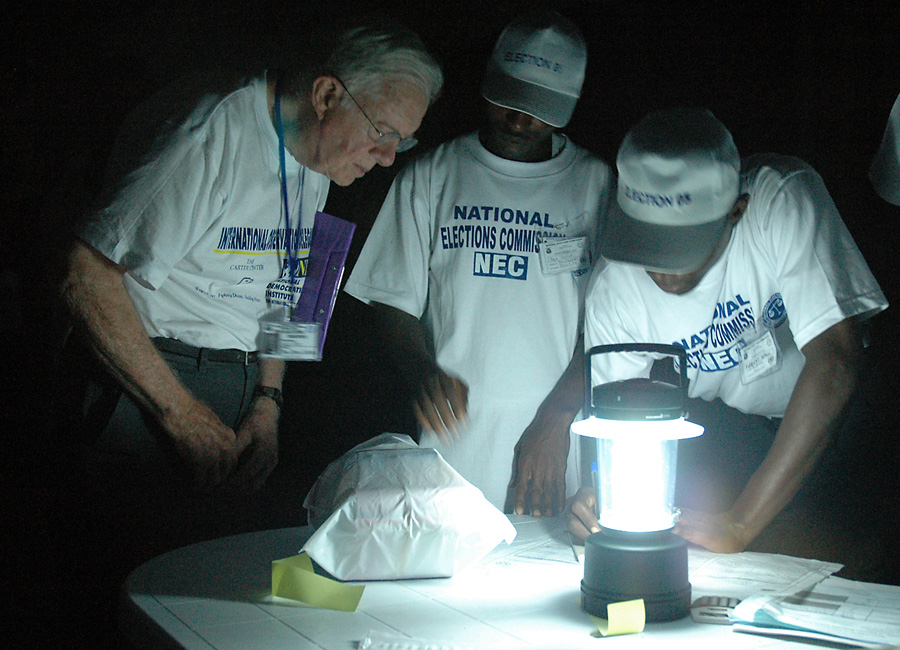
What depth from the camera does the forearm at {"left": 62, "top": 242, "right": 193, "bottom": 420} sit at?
1.53 metres

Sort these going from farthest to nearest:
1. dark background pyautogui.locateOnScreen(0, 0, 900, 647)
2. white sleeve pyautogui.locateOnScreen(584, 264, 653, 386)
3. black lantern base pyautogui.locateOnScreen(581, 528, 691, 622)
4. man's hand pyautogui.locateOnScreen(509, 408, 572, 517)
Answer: dark background pyautogui.locateOnScreen(0, 0, 900, 647) → man's hand pyautogui.locateOnScreen(509, 408, 572, 517) → white sleeve pyautogui.locateOnScreen(584, 264, 653, 386) → black lantern base pyautogui.locateOnScreen(581, 528, 691, 622)

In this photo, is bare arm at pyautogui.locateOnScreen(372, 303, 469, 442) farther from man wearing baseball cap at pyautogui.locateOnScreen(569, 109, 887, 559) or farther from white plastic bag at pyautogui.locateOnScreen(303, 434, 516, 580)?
white plastic bag at pyautogui.locateOnScreen(303, 434, 516, 580)

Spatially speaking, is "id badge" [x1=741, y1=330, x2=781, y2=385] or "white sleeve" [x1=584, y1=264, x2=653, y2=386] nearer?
"id badge" [x1=741, y1=330, x2=781, y2=385]

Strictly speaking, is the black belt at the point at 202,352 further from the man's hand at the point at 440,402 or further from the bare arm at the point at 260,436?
the man's hand at the point at 440,402

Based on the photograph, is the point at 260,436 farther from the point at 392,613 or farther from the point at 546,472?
the point at 392,613

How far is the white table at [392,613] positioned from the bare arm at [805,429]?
16.8 inches

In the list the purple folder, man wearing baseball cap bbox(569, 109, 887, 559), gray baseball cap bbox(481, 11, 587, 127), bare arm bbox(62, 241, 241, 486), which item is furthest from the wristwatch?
gray baseball cap bbox(481, 11, 587, 127)

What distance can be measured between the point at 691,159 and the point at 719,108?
133 cm

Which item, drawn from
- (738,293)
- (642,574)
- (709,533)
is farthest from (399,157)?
(642,574)

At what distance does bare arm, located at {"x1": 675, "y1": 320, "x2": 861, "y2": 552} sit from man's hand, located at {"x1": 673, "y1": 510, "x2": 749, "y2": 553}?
59 mm

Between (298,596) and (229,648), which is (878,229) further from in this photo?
(229,648)

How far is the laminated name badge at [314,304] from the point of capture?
1.89 metres

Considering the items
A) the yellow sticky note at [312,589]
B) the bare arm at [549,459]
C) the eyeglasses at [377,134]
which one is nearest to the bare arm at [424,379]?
the bare arm at [549,459]

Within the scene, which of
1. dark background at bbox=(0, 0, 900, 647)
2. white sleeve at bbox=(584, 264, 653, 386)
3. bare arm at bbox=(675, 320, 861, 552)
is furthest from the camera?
dark background at bbox=(0, 0, 900, 647)
